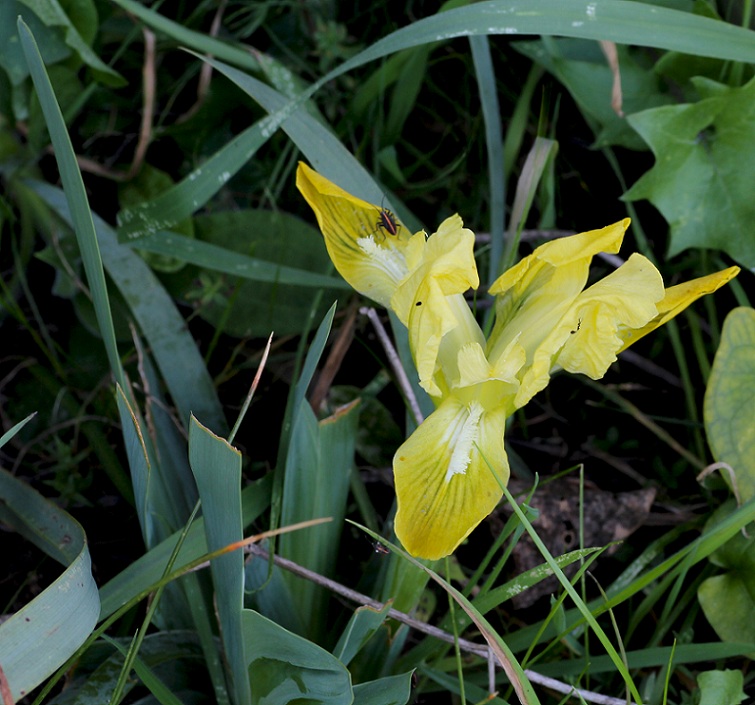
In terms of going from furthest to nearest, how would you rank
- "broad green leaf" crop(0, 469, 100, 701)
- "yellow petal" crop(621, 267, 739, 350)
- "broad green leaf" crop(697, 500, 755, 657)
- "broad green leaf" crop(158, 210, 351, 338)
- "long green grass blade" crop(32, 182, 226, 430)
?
"broad green leaf" crop(158, 210, 351, 338)
"long green grass blade" crop(32, 182, 226, 430)
"broad green leaf" crop(697, 500, 755, 657)
"yellow petal" crop(621, 267, 739, 350)
"broad green leaf" crop(0, 469, 100, 701)

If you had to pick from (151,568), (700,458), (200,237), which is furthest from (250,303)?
(700,458)

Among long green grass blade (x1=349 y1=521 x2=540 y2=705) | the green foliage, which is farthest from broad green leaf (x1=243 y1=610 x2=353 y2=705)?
long green grass blade (x1=349 y1=521 x2=540 y2=705)

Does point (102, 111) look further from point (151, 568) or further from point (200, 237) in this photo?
point (151, 568)

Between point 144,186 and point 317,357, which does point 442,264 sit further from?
point 144,186

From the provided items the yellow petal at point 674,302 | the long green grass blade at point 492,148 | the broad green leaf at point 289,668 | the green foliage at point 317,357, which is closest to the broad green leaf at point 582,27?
the green foliage at point 317,357

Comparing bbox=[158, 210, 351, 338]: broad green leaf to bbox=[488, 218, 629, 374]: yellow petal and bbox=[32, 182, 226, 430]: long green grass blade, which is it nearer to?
bbox=[32, 182, 226, 430]: long green grass blade

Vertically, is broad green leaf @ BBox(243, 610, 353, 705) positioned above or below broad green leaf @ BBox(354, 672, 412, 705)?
above

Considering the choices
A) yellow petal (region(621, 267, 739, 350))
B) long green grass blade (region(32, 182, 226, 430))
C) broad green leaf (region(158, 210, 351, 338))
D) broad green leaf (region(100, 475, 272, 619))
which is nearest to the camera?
yellow petal (region(621, 267, 739, 350))

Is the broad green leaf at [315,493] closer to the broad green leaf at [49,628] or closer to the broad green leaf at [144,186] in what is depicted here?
the broad green leaf at [49,628]
